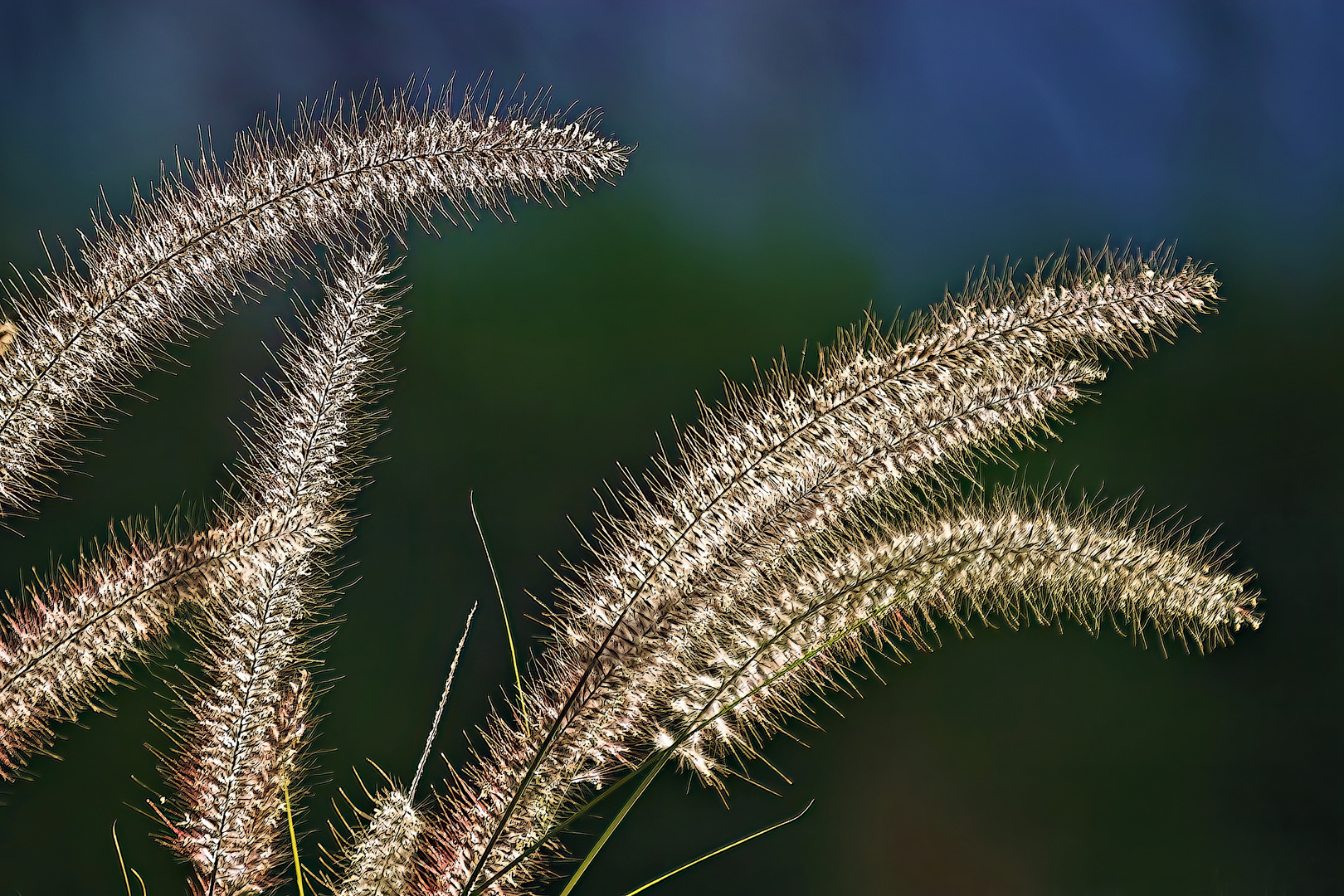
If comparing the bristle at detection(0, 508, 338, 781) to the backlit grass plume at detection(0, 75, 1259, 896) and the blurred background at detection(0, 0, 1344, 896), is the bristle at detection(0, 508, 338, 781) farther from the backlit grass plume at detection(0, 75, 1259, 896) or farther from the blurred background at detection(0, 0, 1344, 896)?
the blurred background at detection(0, 0, 1344, 896)

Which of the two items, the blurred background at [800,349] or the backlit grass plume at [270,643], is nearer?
the backlit grass plume at [270,643]

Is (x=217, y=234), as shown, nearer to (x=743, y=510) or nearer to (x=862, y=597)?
(x=743, y=510)

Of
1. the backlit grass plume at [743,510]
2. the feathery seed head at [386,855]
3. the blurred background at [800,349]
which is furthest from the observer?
the blurred background at [800,349]

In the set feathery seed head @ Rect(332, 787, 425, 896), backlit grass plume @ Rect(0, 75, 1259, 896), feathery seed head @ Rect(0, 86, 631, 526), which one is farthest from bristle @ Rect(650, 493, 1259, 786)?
feathery seed head @ Rect(0, 86, 631, 526)

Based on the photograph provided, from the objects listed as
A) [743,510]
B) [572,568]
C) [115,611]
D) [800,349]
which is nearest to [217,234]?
[115,611]

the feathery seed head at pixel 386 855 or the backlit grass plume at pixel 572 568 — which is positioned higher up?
the backlit grass plume at pixel 572 568

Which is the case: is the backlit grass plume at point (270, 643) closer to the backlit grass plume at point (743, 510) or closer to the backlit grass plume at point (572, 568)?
the backlit grass plume at point (572, 568)

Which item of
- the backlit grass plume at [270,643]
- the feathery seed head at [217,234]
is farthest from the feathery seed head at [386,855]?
the feathery seed head at [217,234]
